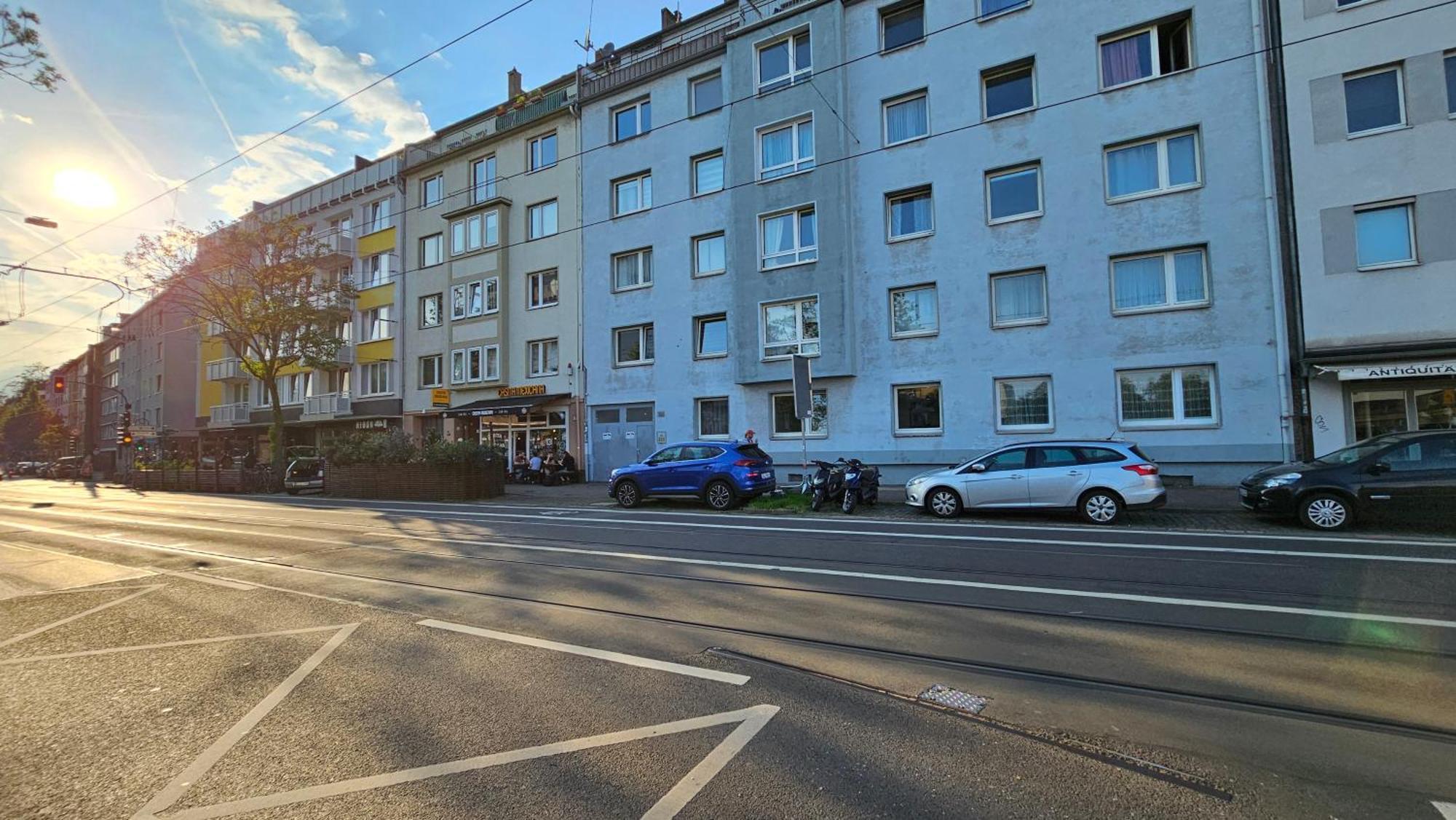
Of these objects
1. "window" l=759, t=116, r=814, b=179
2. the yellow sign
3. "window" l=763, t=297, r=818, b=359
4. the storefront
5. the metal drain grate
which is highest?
"window" l=759, t=116, r=814, b=179

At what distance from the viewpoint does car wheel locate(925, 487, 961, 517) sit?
12617mm

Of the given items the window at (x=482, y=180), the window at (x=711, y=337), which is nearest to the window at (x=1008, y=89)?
the window at (x=711, y=337)

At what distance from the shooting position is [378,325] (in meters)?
33.2

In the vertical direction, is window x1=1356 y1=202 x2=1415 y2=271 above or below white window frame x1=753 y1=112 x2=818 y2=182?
below

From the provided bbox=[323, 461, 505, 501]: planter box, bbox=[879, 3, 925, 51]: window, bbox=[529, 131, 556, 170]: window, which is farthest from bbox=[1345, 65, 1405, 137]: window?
bbox=[529, 131, 556, 170]: window

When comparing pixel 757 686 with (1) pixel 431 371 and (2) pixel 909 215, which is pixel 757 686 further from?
(1) pixel 431 371

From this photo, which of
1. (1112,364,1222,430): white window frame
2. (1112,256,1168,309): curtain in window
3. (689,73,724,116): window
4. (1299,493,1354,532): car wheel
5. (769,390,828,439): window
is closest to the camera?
(1299,493,1354,532): car wheel

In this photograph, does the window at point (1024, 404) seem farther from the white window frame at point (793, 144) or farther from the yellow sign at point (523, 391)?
the yellow sign at point (523, 391)

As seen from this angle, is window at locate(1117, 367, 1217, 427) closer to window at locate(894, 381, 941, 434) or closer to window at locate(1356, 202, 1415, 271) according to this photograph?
window at locate(1356, 202, 1415, 271)

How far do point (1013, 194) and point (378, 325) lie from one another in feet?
95.2

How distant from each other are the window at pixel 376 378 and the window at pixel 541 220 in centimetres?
1057

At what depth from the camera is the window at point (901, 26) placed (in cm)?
2002

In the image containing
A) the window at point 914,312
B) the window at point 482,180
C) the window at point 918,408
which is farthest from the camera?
the window at point 482,180

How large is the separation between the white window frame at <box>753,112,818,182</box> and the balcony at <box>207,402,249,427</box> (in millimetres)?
36114
